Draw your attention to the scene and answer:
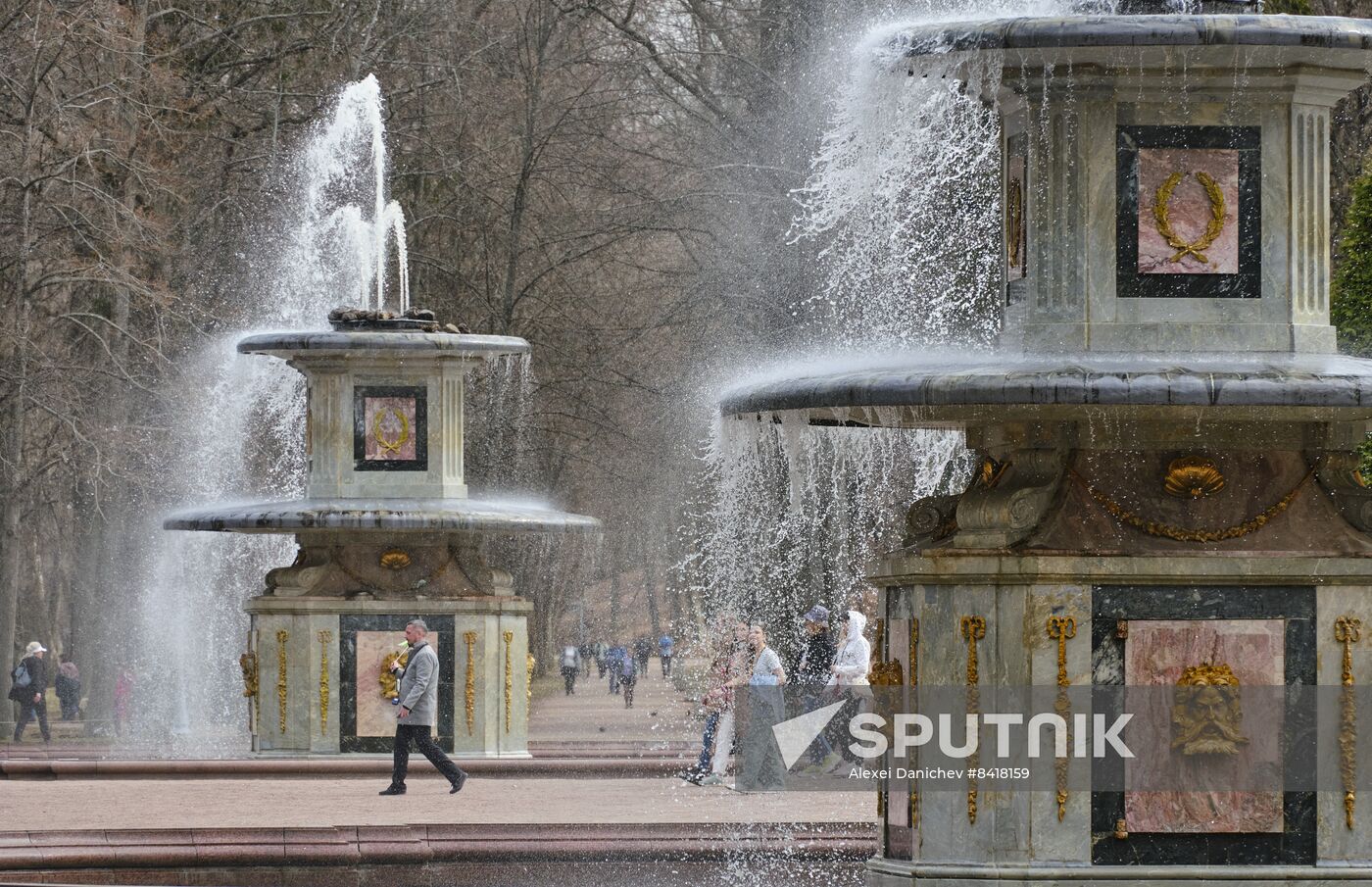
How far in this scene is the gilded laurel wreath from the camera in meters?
10.4

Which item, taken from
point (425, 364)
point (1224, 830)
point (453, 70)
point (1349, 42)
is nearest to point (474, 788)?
point (425, 364)

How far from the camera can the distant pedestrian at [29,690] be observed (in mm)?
32784

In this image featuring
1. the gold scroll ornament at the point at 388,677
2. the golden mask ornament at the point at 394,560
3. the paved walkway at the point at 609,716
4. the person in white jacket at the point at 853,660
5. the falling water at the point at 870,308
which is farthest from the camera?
the paved walkway at the point at 609,716

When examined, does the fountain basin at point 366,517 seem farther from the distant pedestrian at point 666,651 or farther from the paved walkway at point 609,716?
the distant pedestrian at point 666,651

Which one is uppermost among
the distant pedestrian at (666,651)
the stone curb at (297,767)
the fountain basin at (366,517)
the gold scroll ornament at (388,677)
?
the fountain basin at (366,517)

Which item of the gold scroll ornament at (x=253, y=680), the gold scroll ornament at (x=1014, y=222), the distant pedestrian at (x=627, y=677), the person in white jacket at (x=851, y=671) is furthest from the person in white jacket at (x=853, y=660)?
the distant pedestrian at (x=627, y=677)

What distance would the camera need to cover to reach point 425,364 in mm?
21594

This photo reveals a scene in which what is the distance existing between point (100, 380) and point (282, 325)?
247cm

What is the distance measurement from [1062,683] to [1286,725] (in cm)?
90

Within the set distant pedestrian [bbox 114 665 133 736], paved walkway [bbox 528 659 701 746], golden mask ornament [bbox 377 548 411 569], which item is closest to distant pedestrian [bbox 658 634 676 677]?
paved walkway [bbox 528 659 701 746]

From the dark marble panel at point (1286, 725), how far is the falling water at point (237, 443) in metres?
20.7

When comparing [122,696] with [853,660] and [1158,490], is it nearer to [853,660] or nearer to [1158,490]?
[853,660]

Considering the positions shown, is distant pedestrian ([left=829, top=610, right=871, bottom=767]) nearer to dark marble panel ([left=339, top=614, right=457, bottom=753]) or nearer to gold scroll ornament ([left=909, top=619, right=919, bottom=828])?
dark marble panel ([left=339, top=614, right=457, bottom=753])

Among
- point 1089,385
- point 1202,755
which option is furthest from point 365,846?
point 1089,385
